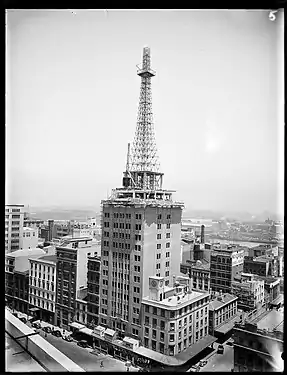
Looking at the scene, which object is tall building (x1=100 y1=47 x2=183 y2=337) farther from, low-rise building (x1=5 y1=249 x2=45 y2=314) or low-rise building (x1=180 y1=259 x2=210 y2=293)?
low-rise building (x1=5 y1=249 x2=45 y2=314)

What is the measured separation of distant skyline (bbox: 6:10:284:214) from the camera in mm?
1937

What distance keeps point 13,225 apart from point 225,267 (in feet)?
4.33

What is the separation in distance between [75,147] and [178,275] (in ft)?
3.33

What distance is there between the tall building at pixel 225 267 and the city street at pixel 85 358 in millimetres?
694

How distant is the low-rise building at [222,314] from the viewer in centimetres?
199

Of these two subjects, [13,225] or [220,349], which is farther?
[13,225]

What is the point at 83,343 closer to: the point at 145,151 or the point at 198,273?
the point at 198,273

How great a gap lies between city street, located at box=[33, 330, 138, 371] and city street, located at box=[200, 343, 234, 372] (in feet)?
1.36

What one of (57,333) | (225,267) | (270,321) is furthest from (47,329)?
Answer: (270,321)

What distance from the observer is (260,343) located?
1887 millimetres

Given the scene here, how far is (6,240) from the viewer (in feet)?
6.61

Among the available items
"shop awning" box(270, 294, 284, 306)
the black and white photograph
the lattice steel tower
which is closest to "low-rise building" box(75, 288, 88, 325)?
the black and white photograph
